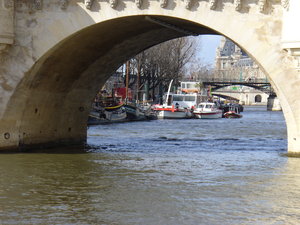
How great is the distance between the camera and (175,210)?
15586 millimetres

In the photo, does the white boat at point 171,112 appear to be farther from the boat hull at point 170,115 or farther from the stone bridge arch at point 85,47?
the stone bridge arch at point 85,47

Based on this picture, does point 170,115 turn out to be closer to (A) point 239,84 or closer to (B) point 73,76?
(B) point 73,76

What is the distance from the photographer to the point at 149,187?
732 inches

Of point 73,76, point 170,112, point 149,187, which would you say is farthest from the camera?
point 170,112

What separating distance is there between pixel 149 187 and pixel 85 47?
9327 millimetres

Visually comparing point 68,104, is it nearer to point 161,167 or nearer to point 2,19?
point 2,19

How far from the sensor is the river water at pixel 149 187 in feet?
49.3

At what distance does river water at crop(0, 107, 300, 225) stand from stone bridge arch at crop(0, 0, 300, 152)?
4.89 ft

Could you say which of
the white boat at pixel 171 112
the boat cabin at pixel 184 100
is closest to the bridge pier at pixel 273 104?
the boat cabin at pixel 184 100

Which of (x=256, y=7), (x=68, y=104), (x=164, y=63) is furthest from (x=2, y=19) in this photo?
(x=164, y=63)

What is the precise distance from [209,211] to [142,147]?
15.2 meters

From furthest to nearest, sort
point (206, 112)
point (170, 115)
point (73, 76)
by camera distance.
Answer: point (206, 112)
point (170, 115)
point (73, 76)

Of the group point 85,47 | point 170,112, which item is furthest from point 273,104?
point 85,47

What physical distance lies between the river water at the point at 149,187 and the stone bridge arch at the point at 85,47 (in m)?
1.49
